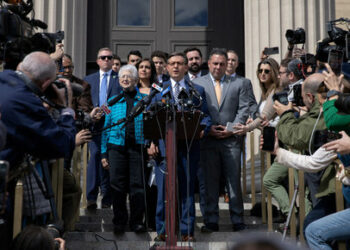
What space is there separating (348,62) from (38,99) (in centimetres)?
236

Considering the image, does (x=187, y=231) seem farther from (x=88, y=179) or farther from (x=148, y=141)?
(x=88, y=179)

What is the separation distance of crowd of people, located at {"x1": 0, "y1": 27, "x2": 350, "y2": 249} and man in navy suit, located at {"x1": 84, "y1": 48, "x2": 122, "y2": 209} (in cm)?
1

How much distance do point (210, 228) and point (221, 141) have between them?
1.02 meters

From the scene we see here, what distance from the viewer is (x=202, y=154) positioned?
6.81 metres

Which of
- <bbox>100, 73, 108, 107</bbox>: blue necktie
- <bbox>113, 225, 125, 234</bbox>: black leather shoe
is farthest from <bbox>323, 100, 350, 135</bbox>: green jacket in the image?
<bbox>100, 73, 108, 107</bbox>: blue necktie

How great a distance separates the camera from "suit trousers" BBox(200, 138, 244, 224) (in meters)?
6.54

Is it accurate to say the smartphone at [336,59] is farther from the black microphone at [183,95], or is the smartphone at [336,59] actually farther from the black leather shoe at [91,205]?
the black leather shoe at [91,205]

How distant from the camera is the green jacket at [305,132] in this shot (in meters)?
5.17

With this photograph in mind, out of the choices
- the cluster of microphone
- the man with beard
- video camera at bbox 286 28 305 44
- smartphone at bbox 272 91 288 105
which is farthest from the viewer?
the man with beard

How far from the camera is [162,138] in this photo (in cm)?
582

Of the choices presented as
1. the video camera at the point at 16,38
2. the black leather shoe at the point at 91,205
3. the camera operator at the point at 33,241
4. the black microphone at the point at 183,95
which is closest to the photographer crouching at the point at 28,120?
the video camera at the point at 16,38

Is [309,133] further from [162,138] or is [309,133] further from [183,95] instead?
[162,138]

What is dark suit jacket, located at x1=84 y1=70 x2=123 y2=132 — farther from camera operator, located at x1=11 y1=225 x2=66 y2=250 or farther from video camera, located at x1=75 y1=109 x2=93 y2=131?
camera operator, located at x1=11 y1=225 x2=66 y2=250

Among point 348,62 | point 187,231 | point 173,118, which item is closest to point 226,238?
point 187,231
